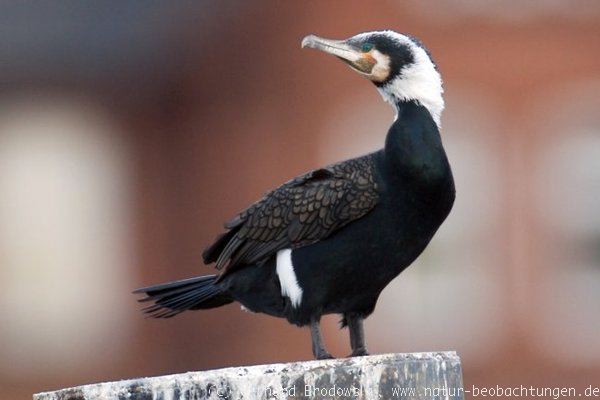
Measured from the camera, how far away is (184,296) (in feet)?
25.8

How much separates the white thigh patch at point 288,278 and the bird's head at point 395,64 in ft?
2.48

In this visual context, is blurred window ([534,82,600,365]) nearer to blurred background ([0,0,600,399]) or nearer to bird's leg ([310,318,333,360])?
blurred background ([0,0,600,399])

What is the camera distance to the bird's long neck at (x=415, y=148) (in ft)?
23.5

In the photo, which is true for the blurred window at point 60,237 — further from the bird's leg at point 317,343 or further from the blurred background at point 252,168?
the bird's leg at point 317,343

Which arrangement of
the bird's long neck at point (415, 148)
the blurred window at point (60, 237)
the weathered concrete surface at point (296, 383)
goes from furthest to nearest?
1. the blurred window at point (60, 237)
2. the bird's long neck at point (415, 148)
3. the weathered concrete surface at point (296, 383)

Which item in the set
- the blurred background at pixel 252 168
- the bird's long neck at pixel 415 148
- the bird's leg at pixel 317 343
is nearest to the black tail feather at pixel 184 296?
the bird's leg at pixel 317 343

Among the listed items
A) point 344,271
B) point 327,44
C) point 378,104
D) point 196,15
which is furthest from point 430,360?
point 196,15

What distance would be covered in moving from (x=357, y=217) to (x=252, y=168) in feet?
34.1

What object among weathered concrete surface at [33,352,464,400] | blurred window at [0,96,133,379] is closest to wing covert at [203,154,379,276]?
weathered concrete surface at [33,352,464,400]

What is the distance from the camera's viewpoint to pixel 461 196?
54.4 ft

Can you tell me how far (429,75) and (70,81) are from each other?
1076cm

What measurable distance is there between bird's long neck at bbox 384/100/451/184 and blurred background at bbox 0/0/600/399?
8729mm

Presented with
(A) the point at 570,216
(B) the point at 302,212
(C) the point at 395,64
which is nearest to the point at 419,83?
(C) the point at 395,64

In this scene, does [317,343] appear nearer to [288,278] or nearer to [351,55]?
[288,278]
